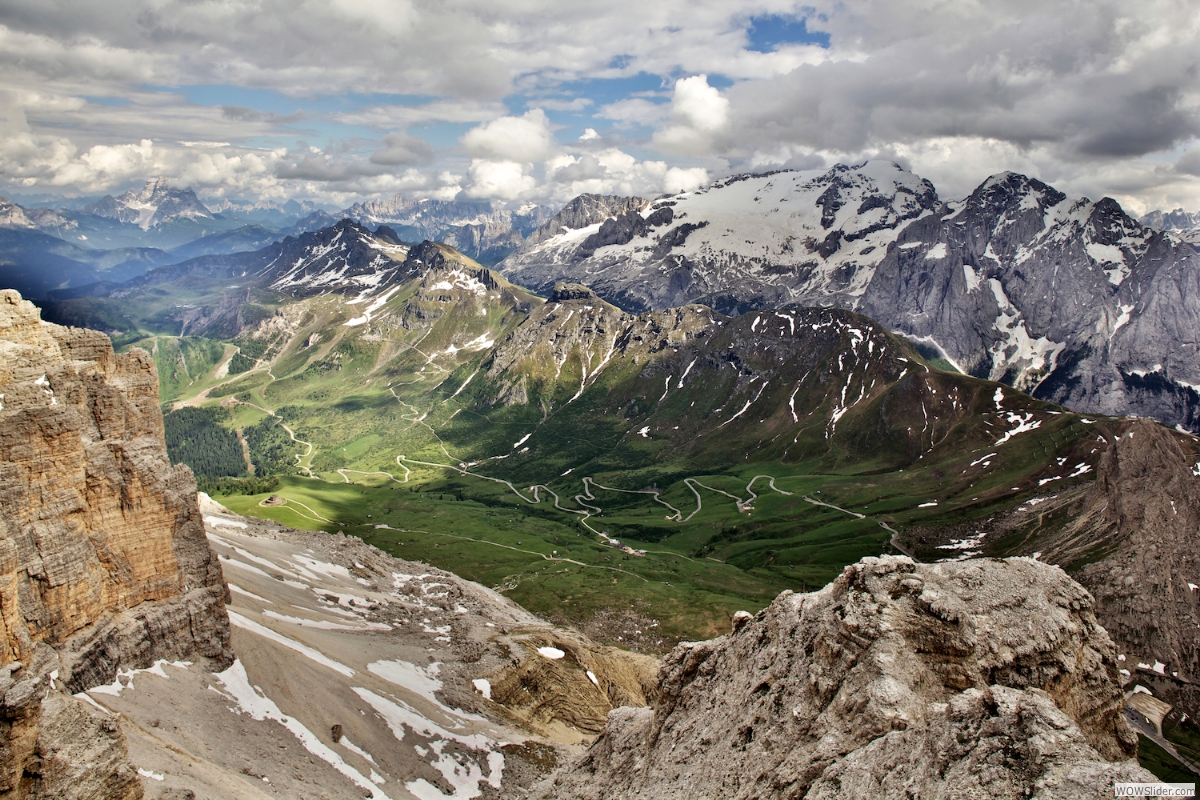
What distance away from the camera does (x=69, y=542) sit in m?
50.7

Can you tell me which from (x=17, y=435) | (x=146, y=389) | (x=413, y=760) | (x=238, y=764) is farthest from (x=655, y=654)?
(x=17, y=435)

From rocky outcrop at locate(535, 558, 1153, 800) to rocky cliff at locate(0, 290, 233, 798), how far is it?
3246 cm

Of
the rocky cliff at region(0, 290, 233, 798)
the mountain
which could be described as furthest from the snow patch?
the mountain

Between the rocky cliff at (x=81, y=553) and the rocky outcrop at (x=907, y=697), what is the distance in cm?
3246

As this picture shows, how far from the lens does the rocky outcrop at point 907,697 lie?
2433 centimetres

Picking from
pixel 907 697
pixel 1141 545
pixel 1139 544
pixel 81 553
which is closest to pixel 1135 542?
pixel 1139 544

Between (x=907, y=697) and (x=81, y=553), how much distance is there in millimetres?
57180

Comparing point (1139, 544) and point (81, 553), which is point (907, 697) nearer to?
point (81, 553)

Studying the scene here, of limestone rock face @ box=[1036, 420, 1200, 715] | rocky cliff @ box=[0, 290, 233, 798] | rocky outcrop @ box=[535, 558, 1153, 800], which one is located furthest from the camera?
Answer: limestone rock face @ box=[1036, 420, 1200, 715]

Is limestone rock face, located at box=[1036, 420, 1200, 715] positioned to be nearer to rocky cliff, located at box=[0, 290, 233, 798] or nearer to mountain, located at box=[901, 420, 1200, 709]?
mountain, located at box=[901, 420, 1200, 709]

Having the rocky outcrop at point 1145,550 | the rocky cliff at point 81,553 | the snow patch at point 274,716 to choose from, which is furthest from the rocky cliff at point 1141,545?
the rocky cliff at point 81,553

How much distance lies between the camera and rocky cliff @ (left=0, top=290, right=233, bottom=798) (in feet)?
124

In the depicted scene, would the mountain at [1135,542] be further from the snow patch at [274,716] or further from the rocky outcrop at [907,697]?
the snow patch at [274,716]

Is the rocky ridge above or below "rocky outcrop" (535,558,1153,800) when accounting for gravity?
below
